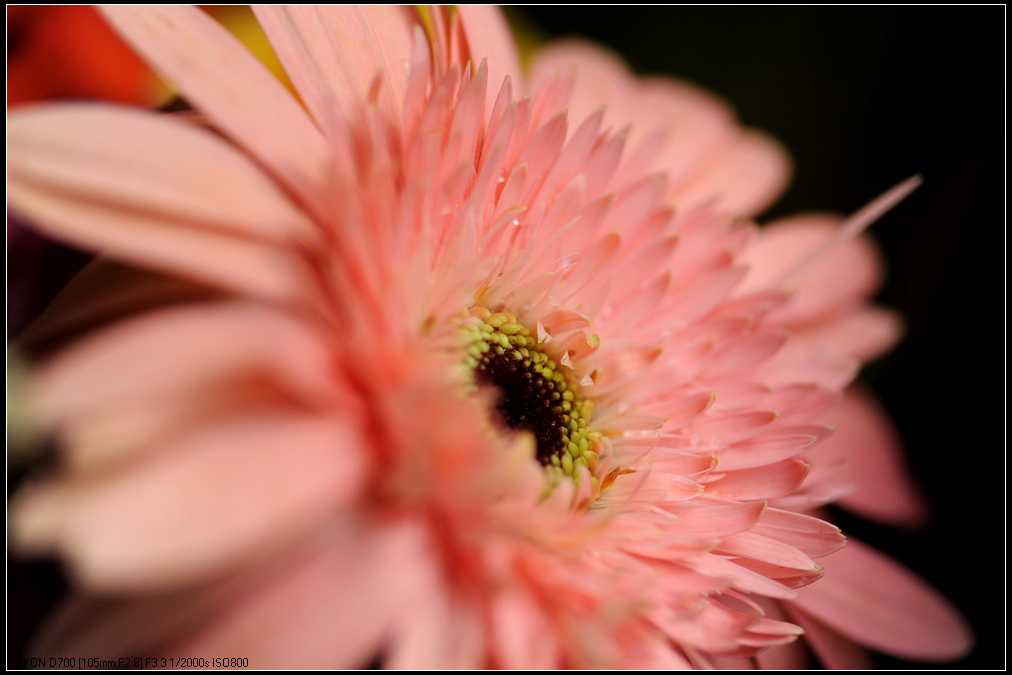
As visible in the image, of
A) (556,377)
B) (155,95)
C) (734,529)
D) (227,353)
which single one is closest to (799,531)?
(734,529)

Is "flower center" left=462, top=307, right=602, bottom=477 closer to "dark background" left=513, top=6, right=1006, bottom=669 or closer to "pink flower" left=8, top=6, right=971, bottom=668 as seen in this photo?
"pink flower" left=8, top=6, right=971, bottom=668

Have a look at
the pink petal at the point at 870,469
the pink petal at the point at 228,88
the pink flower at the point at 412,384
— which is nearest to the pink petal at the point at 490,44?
the pink flower at the point at 412,384

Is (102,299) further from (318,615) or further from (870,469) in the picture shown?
(870,469)

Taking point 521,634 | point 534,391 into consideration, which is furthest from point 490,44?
point 521,634

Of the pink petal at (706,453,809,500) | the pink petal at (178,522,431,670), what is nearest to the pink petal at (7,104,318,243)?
the pink petal at (178,522,431,670)

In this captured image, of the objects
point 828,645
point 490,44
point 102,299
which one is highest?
point 490,44

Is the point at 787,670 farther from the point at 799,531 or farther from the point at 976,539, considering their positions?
the point at 976,539
